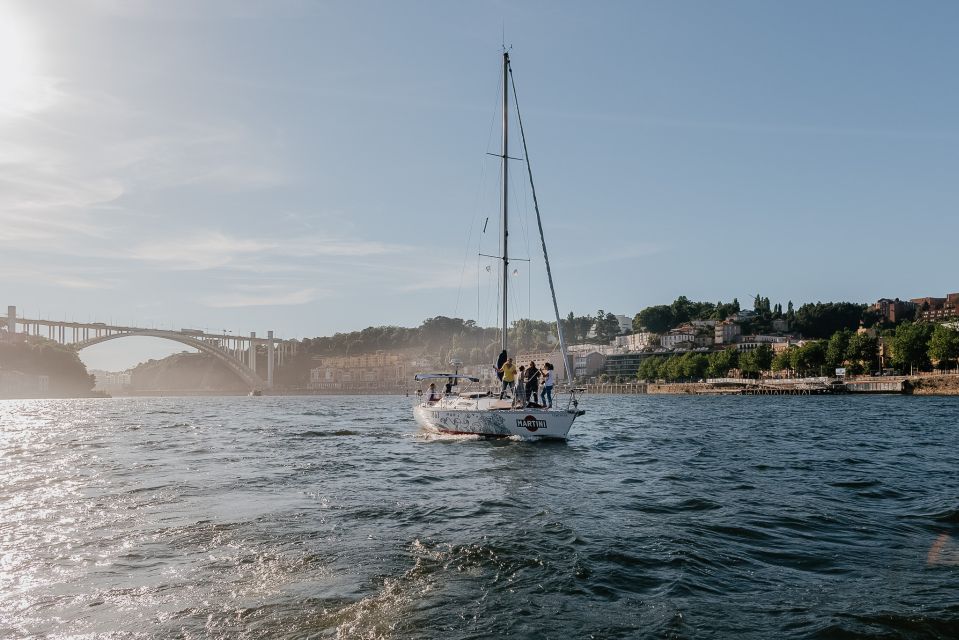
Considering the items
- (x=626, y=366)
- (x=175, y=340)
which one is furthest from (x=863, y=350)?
(x=175, y=340)

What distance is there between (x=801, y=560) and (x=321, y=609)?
521 centimetres

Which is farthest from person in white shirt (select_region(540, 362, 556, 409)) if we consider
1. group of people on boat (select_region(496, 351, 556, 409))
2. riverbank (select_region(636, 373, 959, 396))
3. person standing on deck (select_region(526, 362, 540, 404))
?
riverbank (select_region(636, 373, 959, 396))

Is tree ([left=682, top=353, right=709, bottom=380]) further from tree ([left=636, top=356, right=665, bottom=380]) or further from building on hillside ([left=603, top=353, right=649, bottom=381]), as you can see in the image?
building on hillside ([left=603, top=353, right=649, bottom=381])

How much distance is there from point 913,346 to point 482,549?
105 metres

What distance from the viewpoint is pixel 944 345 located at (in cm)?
8781

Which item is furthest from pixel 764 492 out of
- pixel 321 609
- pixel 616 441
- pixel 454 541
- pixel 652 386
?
pixel 652 386

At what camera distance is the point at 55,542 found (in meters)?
9.11

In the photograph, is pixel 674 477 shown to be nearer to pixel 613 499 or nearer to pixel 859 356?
pixel 613 499

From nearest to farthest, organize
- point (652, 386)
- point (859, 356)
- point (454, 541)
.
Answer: point (454, 541)
point (859, 356)
point (652, 386)

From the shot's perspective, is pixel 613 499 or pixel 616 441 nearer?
pixel 613 499

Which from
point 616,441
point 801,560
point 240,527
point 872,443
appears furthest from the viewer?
point 616,441

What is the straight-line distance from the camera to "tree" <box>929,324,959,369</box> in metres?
87.4

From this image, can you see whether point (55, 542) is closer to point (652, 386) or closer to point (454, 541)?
point (454, 541)

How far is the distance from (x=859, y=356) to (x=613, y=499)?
11282 centimetres
